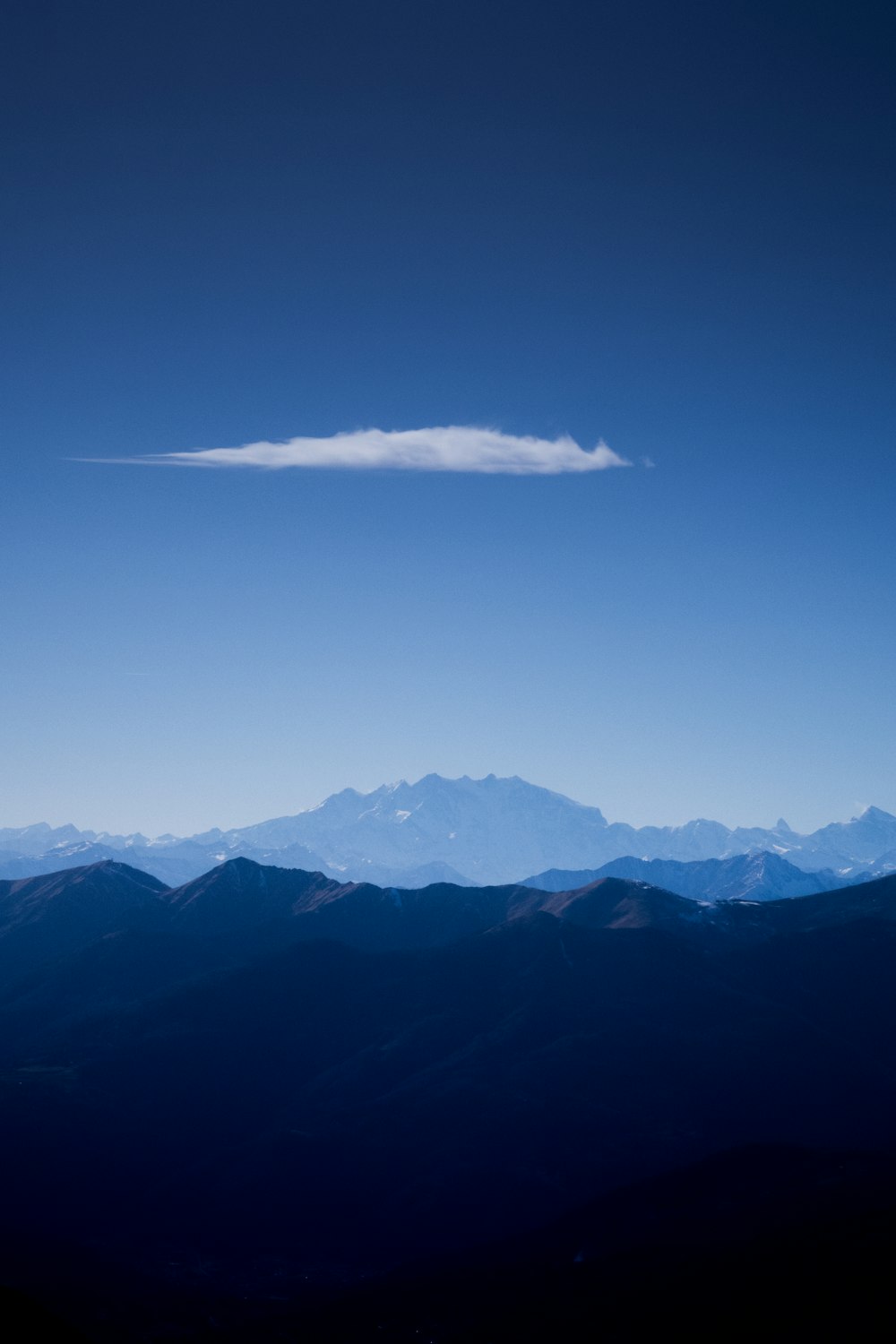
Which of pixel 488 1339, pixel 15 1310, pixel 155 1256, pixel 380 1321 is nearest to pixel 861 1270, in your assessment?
pixel 488 1339

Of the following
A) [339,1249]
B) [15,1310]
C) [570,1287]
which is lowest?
[339,1249]

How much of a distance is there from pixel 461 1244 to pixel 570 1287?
162 ft

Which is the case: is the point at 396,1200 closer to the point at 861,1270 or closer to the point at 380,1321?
the point at 380,1321

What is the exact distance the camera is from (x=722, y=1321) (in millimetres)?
117125

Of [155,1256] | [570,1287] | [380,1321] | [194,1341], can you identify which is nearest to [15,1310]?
[194,1341]

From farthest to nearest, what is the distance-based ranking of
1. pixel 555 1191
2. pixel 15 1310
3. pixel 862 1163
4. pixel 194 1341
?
pixel 555 1191 < pixel 862 1163 < pixel 194 1341 < pixel 15 1310

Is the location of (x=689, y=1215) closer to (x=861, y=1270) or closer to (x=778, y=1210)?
(x=778, y=1210)

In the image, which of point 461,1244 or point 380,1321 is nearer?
point 380,1321

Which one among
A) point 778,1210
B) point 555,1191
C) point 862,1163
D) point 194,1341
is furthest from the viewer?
point 555,1191

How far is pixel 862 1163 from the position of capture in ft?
537

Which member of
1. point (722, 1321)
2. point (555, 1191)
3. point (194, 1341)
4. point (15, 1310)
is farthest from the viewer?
point (555, 1191)

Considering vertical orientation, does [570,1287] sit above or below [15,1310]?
below

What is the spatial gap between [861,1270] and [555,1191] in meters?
83.4

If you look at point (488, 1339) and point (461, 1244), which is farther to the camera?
point (461, 1244)
